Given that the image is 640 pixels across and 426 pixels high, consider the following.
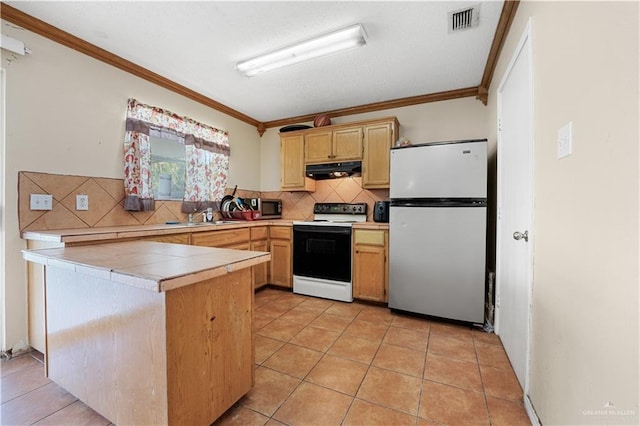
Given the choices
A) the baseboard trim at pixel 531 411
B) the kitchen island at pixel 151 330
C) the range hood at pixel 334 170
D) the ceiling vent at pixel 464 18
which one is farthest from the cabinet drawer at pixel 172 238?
the ceiling vent at pixel 464 18

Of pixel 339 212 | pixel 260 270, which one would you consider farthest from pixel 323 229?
pixel 260 270

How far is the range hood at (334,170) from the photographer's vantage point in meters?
3.24

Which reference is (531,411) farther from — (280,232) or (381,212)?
(280,232)

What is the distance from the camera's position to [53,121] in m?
2.01

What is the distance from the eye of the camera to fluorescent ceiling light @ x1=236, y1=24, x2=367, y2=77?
1.96 m

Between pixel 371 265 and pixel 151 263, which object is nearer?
pixel 151 263

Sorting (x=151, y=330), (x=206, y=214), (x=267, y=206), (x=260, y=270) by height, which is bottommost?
(x=260, y=270)

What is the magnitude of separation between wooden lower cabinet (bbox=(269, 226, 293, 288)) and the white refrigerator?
4.30 feet

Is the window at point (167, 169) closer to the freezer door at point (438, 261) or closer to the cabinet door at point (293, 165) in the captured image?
the cabinet door at point (293, 165)

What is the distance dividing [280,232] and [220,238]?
849 mm

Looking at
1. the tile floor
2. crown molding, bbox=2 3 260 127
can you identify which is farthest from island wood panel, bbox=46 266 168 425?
crown molding, bbox=2 3 260 127

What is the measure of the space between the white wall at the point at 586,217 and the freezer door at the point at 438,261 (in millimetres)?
980

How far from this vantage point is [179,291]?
3.47 ft

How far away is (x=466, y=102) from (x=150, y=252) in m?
3.41
